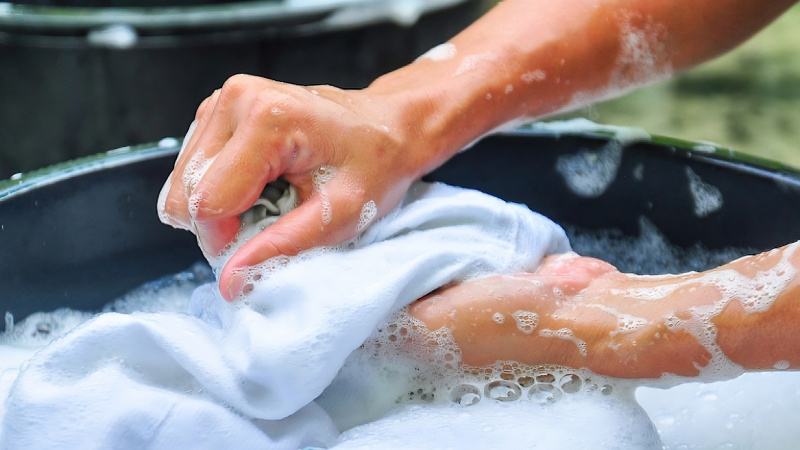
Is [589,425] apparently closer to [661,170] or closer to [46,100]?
[661,170]

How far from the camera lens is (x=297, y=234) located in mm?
605

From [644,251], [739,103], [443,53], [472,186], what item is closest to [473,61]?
[443,53]

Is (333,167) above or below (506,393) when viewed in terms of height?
above

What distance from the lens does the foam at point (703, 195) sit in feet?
2.70

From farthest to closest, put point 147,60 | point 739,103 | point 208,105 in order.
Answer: point 739,103 < point 147,60 < point 208,105

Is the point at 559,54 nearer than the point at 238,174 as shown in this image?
No

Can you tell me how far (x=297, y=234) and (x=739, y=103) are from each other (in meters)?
1.99

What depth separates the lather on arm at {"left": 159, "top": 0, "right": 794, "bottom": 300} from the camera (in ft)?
1.97

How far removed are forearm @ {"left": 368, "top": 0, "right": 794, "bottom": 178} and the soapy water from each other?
0.54ft

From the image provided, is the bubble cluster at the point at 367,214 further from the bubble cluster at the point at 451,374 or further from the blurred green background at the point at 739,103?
the blurred green background at the point at 739,103

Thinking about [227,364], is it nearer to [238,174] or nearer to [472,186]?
[238,174]

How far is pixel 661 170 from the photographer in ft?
2.77

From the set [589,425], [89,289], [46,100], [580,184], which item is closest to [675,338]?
[589,425]

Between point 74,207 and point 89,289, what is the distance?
8 cm
